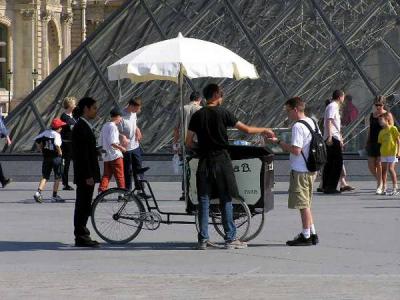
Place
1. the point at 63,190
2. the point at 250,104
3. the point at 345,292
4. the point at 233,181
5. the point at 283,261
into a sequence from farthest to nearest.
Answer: the point at 250,104 < the point at 63,190 < the point at 233,181 < the point at 283,261 < the point at 345,292

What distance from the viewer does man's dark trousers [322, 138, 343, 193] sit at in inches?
861

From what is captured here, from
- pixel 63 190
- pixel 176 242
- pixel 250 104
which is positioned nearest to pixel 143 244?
pixel 176 242

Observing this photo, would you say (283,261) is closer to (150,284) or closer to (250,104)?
(150,284)

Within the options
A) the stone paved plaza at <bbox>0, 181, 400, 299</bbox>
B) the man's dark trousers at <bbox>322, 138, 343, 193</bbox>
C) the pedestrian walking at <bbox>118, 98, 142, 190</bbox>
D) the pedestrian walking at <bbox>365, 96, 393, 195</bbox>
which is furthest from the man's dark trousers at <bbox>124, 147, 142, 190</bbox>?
the pedestrian walking at <bbox>365, 96, 393, 195</bbox>

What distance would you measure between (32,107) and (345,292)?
1688 centimetres

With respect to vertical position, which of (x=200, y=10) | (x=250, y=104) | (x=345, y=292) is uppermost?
(x=200, y=10)

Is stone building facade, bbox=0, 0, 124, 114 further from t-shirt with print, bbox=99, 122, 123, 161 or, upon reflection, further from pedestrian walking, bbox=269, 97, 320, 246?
pedestrian walking, bbox=269, 97, 320, 246

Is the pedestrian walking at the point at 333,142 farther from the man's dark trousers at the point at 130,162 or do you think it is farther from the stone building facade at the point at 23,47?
the stone building facade at the point at 23,47


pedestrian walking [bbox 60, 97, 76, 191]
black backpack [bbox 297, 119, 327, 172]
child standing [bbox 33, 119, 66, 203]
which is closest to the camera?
black backpack [bbox 297, 119, 327, 172]

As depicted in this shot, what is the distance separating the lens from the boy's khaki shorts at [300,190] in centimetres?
1436

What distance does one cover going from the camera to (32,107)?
27453mm

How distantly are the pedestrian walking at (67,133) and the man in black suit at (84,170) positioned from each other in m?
6.74

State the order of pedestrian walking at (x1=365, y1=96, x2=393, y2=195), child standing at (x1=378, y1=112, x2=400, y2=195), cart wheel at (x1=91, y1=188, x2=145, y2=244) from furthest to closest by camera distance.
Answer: pedestrian walking at (x1=365, y1=96, x2=393, y2=195) → child standing at (x1=378, y1=112, x2=400, y2=195) → cart wheel at (x1=91, y1=188, x2=145, y2=244)

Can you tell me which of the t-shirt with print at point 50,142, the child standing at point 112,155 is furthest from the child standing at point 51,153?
the child standing at point 112,155
